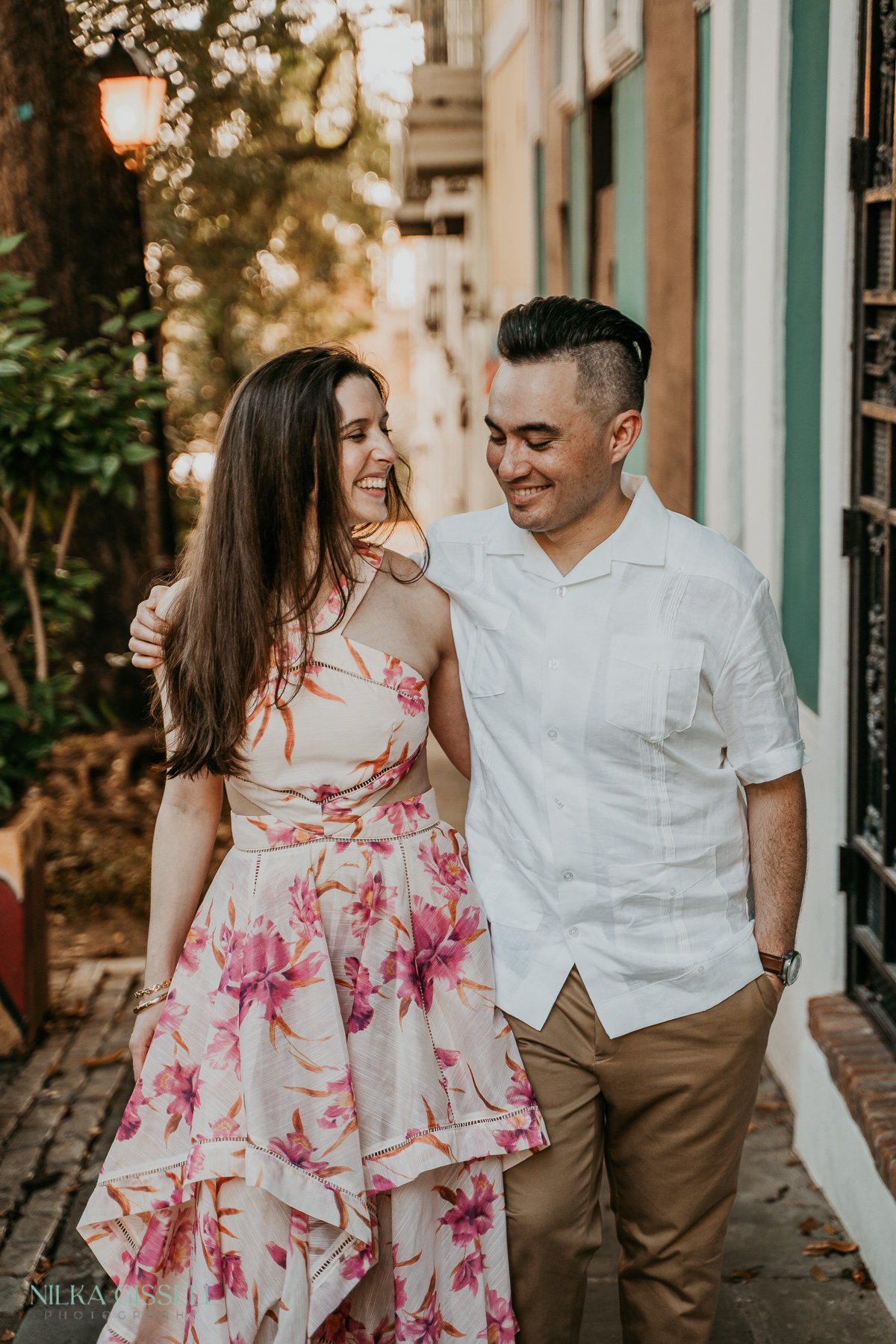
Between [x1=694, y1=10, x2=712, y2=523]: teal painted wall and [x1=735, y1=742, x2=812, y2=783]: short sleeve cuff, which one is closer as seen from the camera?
[x1=735, y1=742, x2=812, y2=783]: short sleeve cuff

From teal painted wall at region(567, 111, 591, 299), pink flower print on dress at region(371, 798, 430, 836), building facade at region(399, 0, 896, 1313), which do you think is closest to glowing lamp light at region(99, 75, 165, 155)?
teal painted wall at region(567, 111, 591, 299)

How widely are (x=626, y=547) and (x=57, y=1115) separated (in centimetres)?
281

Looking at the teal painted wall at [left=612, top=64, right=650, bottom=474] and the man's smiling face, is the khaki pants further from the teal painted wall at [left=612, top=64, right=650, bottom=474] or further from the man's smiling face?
the teal painted wall at [left=612, top=64, right=650, bottom=474]

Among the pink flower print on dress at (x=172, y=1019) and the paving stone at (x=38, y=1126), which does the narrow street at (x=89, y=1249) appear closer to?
the paving stone at (x=38, y=1126)

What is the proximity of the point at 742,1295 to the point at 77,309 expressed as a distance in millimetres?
5499

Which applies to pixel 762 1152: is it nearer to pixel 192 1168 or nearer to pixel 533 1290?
pixel 533 1290

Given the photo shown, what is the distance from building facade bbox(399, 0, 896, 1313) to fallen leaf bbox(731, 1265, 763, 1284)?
259 mm

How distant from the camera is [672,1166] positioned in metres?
2.38

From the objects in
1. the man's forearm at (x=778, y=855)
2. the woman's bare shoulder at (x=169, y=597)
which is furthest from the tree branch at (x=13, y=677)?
the man's forearm at (x=778, y=855)

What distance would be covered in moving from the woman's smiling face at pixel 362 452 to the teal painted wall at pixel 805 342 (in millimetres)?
1734

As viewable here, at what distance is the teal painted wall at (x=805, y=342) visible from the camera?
3.58 metres

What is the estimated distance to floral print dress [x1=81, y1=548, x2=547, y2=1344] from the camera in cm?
223

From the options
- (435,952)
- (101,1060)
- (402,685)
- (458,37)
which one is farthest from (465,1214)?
(458,37)

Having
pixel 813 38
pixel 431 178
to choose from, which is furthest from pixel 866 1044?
pixel 431 178
